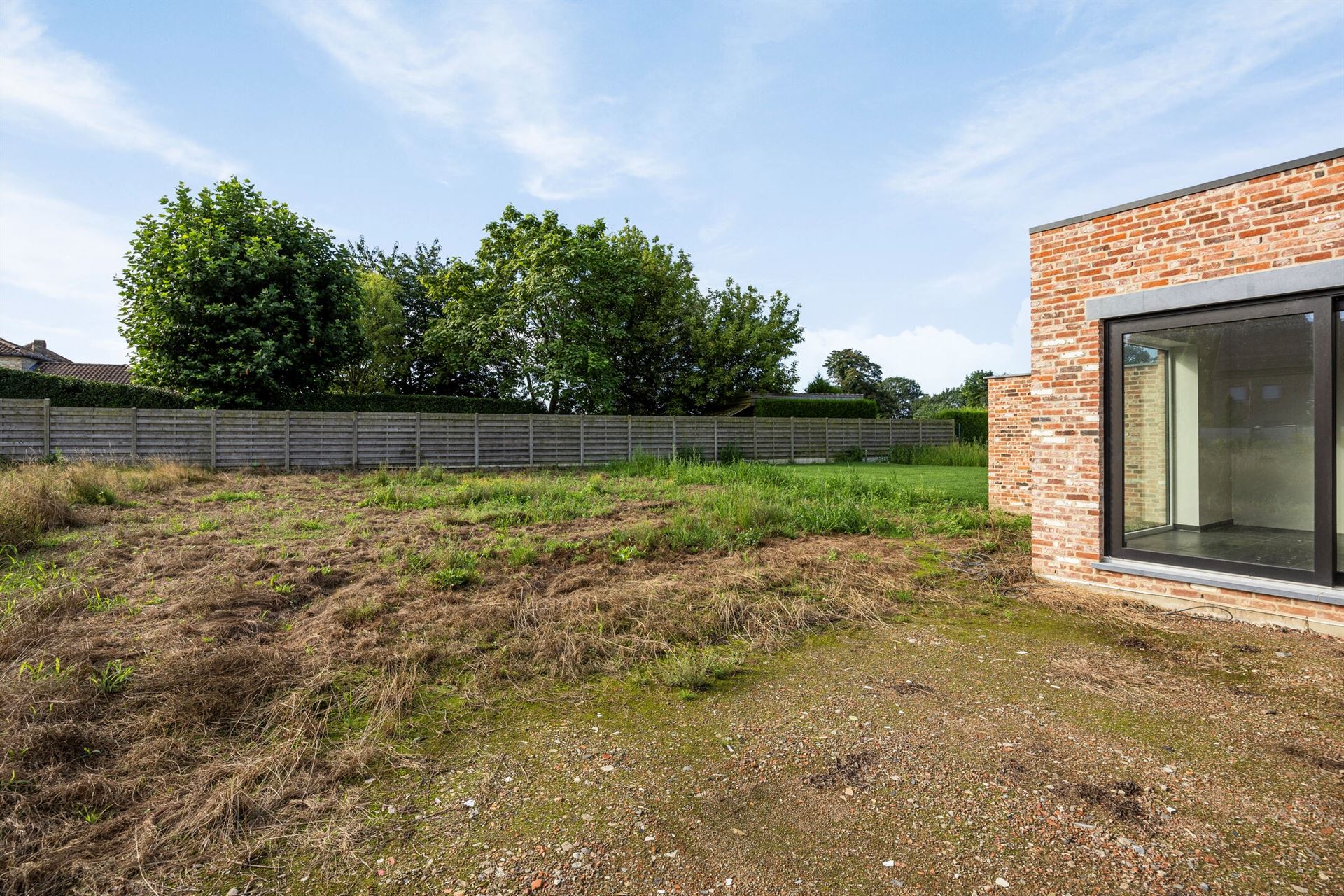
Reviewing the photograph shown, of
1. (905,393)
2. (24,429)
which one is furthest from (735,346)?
(905,393)

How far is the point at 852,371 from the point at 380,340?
4335 centimetres

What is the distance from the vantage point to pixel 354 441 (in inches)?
594

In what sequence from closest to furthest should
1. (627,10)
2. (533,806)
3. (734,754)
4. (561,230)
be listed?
(533,806), (734,754), (627,10), (561,230)

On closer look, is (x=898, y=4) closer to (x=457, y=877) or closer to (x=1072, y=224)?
(x=1072, y=224)

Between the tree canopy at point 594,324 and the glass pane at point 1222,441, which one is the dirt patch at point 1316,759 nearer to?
the glass pane at point 1222,441

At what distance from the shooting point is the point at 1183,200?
4637mm

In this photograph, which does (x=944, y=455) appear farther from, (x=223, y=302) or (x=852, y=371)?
(x=852, y=371)

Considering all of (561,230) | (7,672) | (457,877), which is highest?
(561,230)

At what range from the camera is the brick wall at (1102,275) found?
165 inches

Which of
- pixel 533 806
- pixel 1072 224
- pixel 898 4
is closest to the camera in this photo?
pixel 533 806

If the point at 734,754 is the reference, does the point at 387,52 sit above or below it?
above

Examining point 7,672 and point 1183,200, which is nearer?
point 7,672

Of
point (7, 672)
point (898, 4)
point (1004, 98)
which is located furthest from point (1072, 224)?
point (7, 672)

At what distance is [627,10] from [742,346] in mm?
22460
